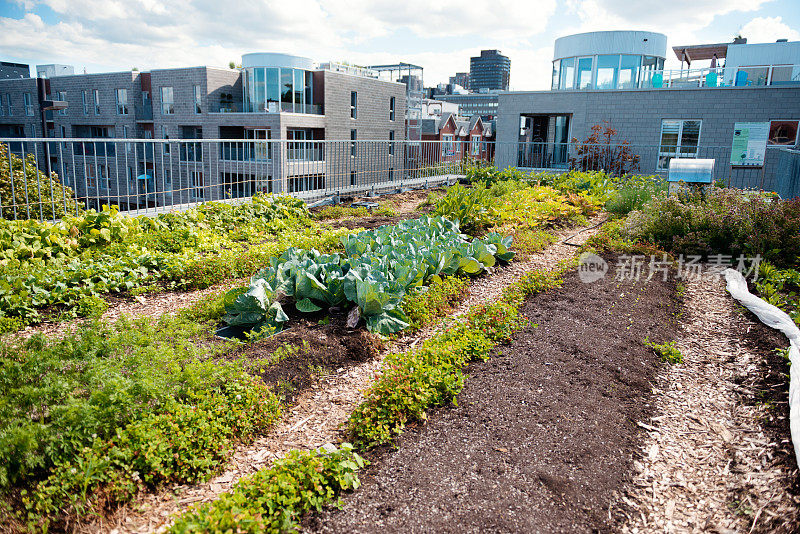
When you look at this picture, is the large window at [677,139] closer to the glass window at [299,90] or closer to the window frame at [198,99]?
the glass window at [299,90]

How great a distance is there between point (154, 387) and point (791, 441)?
12.2 feet

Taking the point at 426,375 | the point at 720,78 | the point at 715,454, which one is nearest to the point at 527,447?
the point at 426,375

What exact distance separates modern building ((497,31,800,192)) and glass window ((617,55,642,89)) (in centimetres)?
4

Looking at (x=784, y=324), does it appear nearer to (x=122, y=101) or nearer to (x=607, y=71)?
(x=607, y=71)

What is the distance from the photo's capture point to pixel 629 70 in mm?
20641

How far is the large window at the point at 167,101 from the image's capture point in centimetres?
4091

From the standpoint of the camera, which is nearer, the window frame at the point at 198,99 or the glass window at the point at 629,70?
the glass window at the point at 629,70

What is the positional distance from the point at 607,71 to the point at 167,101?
3388cm

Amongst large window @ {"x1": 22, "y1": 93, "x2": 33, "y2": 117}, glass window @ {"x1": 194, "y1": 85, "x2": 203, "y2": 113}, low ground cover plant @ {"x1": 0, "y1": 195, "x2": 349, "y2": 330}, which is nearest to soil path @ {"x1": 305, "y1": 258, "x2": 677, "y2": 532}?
low ground cover plant @ {"x1": 0, "y1": 195, "x2": 349, "y2": 330}

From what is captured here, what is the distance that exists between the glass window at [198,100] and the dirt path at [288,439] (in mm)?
39466

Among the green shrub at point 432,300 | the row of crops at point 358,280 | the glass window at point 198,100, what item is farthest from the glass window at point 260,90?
the green shrub at point 432,300

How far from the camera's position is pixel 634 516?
267cm

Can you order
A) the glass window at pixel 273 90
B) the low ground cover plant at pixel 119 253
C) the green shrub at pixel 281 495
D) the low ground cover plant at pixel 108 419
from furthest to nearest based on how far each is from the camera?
the glass window at pixel 273 90 < the low ground cover plant at pixel 119 253 < the low ground cover plant at pixel 108 419 < the green shrub at pixel 281 495

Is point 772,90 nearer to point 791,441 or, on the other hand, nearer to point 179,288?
point 791,441
